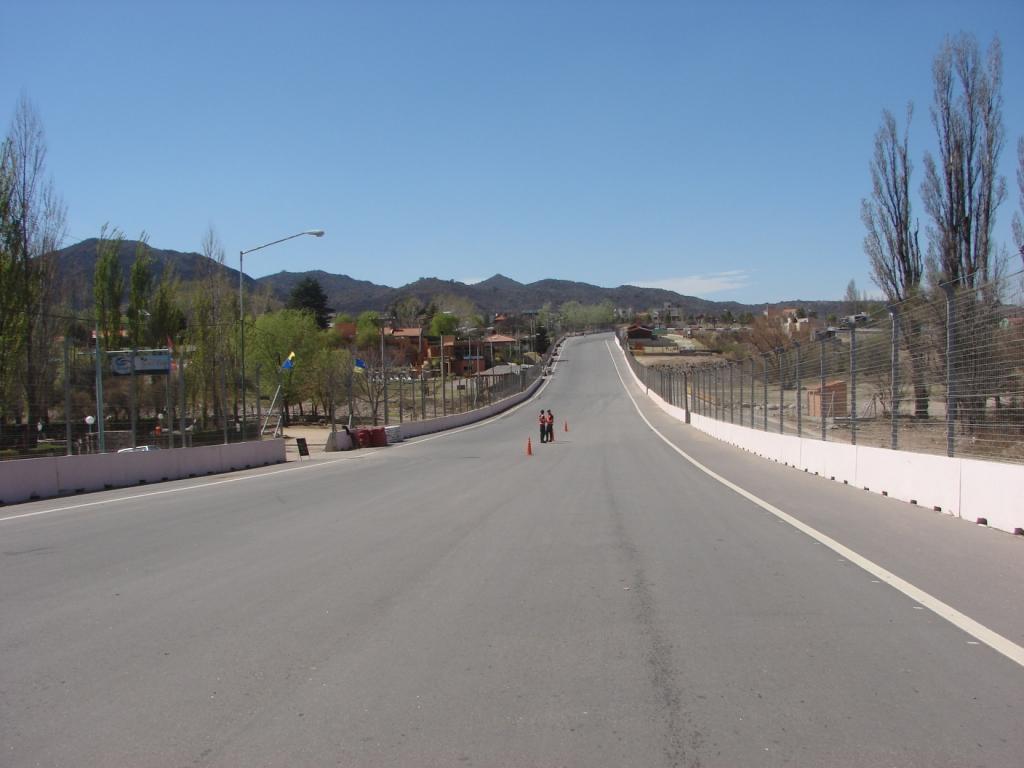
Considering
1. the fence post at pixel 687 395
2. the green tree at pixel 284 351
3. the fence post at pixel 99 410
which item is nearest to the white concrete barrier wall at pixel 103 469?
the fence post at pixel 99 410

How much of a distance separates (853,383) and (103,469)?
1780 cm

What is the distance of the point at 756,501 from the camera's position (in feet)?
50.5

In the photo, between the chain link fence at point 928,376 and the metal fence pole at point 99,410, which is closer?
the chain link fence at point 928,376

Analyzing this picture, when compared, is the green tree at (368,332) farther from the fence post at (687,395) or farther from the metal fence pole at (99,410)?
the metal fence pole at (99,410)

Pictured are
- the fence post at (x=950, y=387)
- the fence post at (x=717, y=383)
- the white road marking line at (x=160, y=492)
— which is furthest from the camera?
the fence post at (x=717, y=383)

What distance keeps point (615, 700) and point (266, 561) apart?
19.0 ft

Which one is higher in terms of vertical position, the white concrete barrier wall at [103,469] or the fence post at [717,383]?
the fence post at [717,383]

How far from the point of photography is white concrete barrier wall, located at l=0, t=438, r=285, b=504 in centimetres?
1866

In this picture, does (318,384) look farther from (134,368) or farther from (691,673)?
(691,673)

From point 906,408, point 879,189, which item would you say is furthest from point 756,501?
point 879,189

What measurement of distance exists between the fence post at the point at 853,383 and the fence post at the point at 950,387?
475 centimetres

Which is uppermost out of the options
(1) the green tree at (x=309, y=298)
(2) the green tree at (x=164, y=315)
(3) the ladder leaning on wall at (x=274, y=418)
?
(1) the green tree at (x=309, y=298)

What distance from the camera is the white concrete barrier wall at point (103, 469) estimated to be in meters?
18.7

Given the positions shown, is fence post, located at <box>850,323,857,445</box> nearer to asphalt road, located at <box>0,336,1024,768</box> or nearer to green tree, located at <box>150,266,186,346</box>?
asphalt road, located at <box>0,336,1024,768</box>
